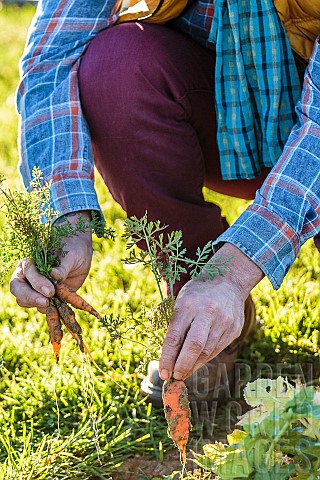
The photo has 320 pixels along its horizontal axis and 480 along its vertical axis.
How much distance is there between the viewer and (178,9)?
6.79 ft

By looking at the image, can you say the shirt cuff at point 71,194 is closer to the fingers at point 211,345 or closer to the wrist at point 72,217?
the wrist at point 72,217

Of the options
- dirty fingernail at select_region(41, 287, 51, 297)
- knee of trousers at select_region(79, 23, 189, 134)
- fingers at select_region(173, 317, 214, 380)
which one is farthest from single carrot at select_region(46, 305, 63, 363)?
knee of trousers at select_region(79, 23, 189, 134)

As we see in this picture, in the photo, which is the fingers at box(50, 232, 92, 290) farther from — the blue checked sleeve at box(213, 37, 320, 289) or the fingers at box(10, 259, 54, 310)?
the blue checked sleeve at box(213, 37, 320, 289)

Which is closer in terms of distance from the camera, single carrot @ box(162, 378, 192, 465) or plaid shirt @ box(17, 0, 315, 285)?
single carrot @ box(162, 378, 192, 465)

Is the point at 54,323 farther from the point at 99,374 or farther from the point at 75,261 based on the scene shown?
the point at 99,374

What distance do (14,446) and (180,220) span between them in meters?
0.72

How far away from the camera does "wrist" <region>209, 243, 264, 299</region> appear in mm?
1529

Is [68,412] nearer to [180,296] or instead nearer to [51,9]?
[180,296]

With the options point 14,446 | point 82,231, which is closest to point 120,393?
point 14,446

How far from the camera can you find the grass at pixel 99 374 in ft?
6.36

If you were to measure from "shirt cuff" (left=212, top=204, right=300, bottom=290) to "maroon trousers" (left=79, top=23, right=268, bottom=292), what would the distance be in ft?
1.51

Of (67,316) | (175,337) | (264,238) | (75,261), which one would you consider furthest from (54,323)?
(264,238)

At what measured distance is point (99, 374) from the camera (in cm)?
231

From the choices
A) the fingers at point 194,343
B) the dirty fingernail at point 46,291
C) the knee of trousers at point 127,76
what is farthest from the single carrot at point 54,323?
the knee of trousers at point 127,76
